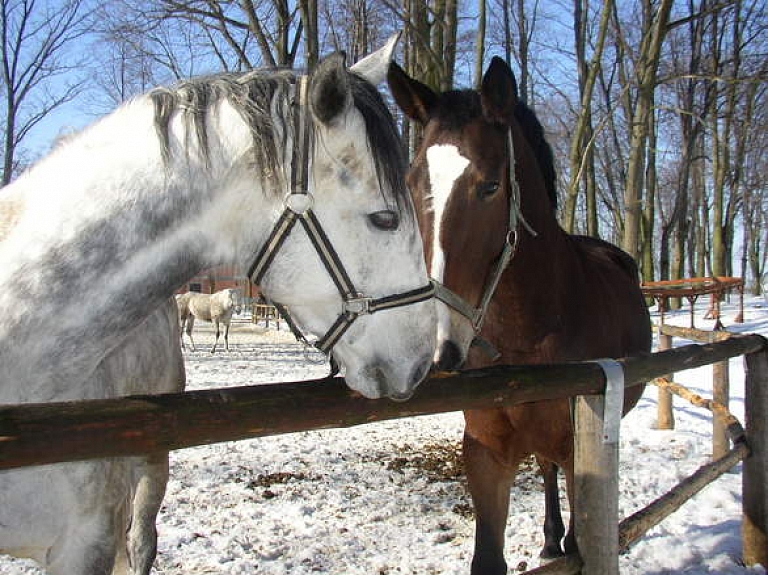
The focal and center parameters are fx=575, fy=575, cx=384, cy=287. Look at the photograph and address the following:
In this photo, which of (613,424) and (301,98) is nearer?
(301,98)

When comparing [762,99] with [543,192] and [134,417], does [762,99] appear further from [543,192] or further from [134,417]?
[134,417]

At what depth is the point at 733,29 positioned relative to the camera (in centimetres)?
1855

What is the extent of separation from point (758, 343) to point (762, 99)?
21.8 m

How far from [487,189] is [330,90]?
1.18 metres

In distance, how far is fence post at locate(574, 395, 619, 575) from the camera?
185cm

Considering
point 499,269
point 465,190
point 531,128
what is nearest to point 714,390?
point 531,128

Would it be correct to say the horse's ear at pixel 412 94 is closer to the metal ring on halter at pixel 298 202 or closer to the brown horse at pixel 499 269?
the brown horse at pixel 499 269

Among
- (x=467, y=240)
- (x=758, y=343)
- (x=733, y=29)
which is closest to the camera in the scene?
(x=467, y=240)

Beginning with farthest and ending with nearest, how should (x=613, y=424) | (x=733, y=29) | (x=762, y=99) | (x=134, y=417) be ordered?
1. (x=762, y=99)
2. (x=733, y=29)
3. (x=613, y=424)
4. (x=134, y=417)

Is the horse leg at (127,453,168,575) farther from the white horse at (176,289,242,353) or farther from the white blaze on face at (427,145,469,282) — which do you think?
the white horse at (176,289,242,353)

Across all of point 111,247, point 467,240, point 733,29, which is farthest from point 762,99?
point 111,247

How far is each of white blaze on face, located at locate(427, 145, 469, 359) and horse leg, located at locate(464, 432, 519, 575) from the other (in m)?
0.94

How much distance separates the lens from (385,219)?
144cm

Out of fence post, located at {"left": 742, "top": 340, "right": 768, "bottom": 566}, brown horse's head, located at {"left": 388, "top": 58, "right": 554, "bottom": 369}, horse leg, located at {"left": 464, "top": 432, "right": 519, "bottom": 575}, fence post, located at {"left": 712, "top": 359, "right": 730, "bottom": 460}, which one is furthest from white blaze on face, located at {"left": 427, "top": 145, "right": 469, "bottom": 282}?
fence post, located at {"left": 712, "top": 359, "right": 730, "bottom": 460}
